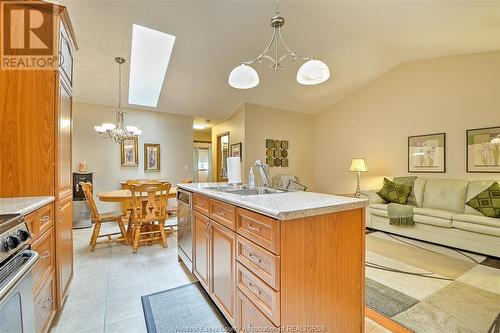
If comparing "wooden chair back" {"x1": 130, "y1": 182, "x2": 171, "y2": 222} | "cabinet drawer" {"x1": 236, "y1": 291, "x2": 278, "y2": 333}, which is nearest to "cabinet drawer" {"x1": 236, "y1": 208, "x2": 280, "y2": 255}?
"cabinet drawer" {"x1": 236, "y1": 291, "x2": 278, "y2": 333}

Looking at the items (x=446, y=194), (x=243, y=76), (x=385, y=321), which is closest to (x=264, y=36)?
(x=243, y=76)

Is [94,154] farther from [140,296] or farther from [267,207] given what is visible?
[267,207]

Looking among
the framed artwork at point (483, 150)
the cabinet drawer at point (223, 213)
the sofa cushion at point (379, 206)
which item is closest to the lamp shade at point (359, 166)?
the sofa cushion at point (379, 206)

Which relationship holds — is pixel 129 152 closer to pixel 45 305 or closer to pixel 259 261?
→ pixel 45 305

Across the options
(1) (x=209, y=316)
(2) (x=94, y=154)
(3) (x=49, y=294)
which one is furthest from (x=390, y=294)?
(2) (x=94, y=154)

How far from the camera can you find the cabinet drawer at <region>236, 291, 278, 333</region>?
1.20 meters

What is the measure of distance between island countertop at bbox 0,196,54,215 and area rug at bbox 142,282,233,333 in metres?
1.08

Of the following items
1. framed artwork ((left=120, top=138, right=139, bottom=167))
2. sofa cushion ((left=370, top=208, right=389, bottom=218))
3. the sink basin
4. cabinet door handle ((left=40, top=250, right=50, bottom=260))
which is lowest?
sofa cushion ((left=370, top=208, right=389, bottom=218))

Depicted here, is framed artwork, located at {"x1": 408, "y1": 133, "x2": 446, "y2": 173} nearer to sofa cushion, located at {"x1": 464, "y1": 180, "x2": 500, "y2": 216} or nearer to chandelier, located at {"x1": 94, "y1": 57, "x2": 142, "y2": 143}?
sofa cushion, located at {"x1": 464, "y1": 180, "x2": 500, "y2": 216}

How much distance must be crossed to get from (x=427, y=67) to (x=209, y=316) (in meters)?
5.20

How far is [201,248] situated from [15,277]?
48.1 inches

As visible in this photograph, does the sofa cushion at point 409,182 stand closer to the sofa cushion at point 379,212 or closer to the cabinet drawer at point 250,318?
the sofa cushion at point 379,212

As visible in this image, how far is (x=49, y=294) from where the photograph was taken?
1.57m

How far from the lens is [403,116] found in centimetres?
457
